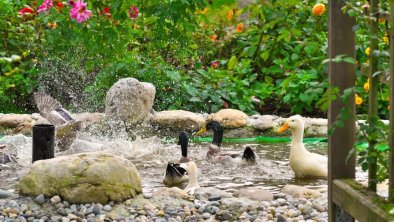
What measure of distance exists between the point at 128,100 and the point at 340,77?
5.75 meters

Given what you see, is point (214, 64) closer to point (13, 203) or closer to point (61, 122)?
point (61, 122)

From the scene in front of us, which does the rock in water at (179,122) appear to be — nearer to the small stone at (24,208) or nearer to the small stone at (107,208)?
the small stone at (107,208)

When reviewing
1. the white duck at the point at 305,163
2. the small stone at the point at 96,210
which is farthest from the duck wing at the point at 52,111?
the small stone at the point at 96,210

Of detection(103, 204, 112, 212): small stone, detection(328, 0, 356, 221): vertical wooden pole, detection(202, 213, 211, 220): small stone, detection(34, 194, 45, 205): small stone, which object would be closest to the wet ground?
detection(34, 194, 45, 205): small stone

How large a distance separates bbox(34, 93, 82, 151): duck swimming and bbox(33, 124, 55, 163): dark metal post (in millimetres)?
1608

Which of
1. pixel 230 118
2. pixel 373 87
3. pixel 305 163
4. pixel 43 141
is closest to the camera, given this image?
pixel 373 87

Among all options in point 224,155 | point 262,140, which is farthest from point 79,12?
point 262,140

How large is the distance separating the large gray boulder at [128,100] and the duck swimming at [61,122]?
121cm

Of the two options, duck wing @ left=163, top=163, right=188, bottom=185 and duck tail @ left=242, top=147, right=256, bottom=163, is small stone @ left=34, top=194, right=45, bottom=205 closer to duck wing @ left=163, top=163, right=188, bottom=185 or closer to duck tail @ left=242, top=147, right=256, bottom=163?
duck wing @ left=163, top=163, right=188, bottom=185

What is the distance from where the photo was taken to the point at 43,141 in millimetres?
6141

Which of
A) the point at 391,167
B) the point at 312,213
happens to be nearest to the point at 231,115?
the point at 312,213

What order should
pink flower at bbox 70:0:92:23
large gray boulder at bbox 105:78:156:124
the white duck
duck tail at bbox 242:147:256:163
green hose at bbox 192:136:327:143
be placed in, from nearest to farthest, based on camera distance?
pink flower at bbox 70:0:92:23
the white duck
duck tail at bbox 242:147:256:163
green hose at bbox 192:136:327:143
large gray boulder at bbox 105:78:156:124

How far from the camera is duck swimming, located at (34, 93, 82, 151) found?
7.81 meters

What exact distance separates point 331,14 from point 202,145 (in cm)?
523
